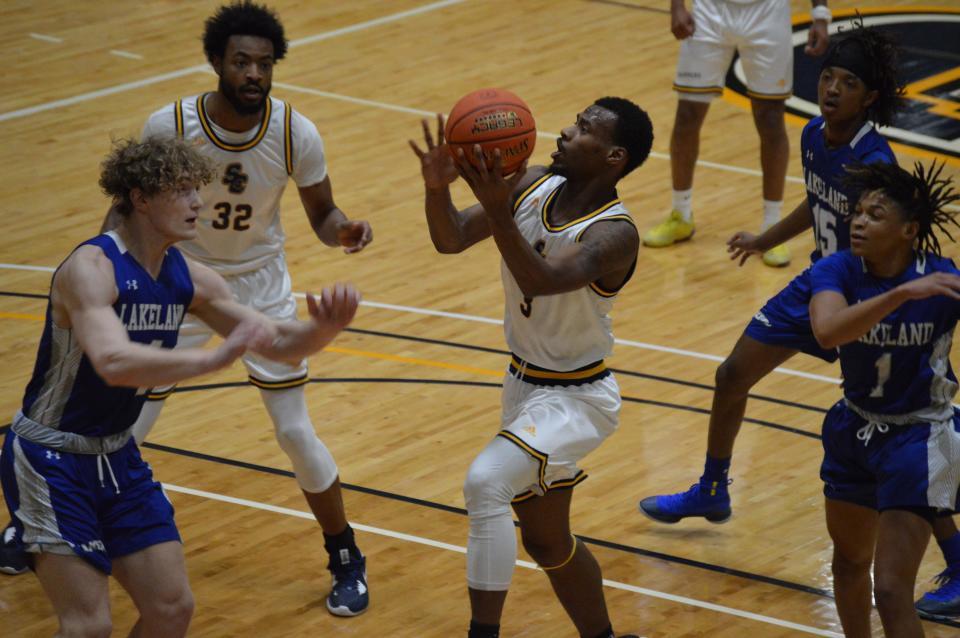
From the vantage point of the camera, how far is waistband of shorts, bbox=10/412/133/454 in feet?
15.6

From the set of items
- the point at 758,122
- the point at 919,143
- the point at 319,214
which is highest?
the point at 319,214

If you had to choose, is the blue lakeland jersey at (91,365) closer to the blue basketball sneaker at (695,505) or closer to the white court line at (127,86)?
the blue basketball sneaker at (695,505)

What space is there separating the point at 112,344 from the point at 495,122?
1.61 metres

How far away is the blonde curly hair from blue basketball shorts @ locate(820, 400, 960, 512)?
233cm

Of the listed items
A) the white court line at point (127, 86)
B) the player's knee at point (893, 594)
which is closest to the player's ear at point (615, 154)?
the player's knee at point (893, 594)

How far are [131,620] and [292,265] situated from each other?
4.18m

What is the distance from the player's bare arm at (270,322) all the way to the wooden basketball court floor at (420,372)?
151cm

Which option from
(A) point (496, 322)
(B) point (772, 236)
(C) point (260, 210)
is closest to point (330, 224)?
(C) point (260, 210)

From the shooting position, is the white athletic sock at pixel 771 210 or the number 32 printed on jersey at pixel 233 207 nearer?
the number 32 printed on jersey at pixel 233 207

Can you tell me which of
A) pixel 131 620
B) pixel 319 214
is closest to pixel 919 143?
pixel 319 214

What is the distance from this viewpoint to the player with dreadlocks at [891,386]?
16.0 ft

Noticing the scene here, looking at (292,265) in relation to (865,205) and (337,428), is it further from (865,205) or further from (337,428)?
(865,205)

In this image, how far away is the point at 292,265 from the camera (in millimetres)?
9891

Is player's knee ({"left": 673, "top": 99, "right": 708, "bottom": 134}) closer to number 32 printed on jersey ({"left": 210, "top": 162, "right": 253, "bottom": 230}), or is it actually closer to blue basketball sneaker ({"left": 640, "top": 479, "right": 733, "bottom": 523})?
blue basketball sneaker ({"left": 640, "top": 479, "right": 733, "bottom": 523})
